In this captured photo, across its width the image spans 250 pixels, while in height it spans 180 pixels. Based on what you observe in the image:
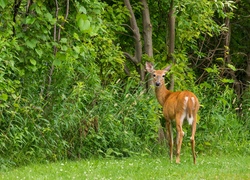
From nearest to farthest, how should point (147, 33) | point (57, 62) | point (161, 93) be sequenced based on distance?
point (57, 62), point (161, 93), point (147, 33)

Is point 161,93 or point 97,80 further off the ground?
point 97,80

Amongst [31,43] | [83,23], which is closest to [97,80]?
[31,43]

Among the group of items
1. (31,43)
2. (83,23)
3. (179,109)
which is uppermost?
(83,23)

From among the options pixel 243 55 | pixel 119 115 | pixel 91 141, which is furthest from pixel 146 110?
pixel 243 55

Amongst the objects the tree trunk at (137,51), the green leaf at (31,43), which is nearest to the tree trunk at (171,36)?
the tree trunk at (137,51)

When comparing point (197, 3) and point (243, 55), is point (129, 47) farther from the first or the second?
point (243, 55)

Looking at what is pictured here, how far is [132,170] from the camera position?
10.6m

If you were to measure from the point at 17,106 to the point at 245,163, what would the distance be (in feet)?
12.9

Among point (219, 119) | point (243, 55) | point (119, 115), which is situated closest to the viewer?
point (119, 115)

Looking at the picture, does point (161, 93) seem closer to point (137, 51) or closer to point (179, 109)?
point (179, 109)

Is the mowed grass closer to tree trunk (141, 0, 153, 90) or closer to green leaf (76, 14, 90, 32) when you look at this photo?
green leaf (76, 14, 90, 32)

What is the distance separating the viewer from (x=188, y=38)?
1530cm

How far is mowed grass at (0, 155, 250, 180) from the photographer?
9.92 m

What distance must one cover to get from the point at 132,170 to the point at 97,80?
3220mm
